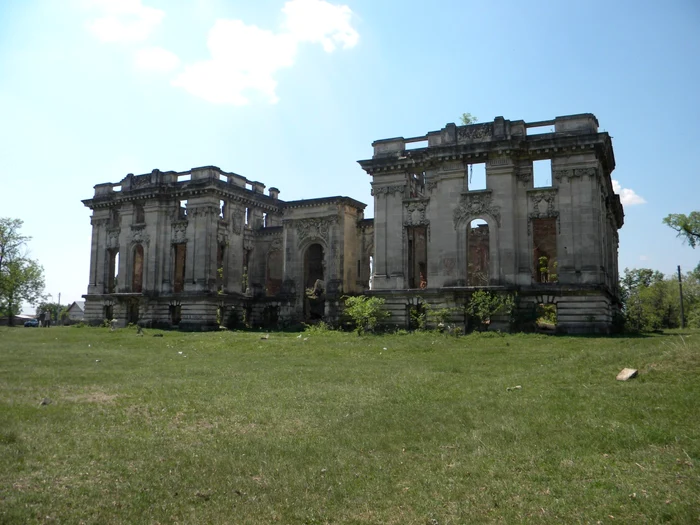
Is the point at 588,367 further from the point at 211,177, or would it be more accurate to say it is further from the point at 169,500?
the point at 211,177

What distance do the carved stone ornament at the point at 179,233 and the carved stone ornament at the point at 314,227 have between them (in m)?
8.46

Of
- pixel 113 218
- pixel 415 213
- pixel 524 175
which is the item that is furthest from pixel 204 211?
pixel 524 175

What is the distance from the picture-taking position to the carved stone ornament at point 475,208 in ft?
101

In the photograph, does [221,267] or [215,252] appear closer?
[215,252]

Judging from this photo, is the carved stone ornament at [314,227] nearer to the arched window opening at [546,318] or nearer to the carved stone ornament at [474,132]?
the carved stone ornament at [474,132]

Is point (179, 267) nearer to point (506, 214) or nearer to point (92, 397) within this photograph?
point (506, 214)

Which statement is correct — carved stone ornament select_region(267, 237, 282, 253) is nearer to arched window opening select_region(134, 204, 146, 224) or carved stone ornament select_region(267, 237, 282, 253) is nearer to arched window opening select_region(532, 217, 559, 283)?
arched window opening select_region(134, 204, 146, 224)

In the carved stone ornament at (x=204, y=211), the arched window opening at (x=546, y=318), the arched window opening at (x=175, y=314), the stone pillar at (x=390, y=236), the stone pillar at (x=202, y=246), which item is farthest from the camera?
the arched window opening at (x=175, y=314)

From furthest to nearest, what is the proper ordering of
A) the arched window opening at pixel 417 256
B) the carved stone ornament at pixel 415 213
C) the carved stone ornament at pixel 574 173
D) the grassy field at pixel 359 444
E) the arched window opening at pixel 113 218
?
the arched window opening at pixel 113 218, the arched window opening at pixel 417 256, the carved stone ornament at pixel 415 213, the carved stone ornament at pixel 574 173, the grassy field at pixel 359 444

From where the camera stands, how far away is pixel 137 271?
156ft

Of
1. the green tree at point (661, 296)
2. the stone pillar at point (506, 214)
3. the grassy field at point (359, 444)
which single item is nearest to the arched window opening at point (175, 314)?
the stone pillar at point (506, 214)

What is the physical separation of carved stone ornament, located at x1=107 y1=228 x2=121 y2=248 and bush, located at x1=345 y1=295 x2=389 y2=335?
22402 millimetres

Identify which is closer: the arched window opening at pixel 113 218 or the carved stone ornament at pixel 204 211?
the carved stone ornament at pixel 204 211

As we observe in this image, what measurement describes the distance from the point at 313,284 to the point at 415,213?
13.6m
